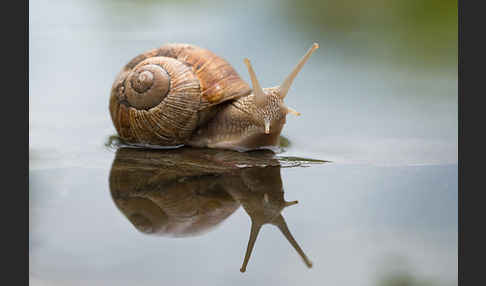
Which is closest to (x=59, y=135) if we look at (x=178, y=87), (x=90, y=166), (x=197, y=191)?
(x=90, y=166)

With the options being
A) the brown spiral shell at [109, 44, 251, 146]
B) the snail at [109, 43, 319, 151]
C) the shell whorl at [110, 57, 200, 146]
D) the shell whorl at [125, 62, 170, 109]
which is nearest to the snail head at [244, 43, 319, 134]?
the snail at [109, 43, 319, 151]

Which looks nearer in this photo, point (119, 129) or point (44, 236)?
point (44, 236)

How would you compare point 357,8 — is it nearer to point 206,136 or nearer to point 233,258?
point 206,136

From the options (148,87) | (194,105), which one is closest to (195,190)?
(194,105)

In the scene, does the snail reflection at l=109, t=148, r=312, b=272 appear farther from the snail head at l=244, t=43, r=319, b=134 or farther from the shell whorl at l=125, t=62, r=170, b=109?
the shell whorl at l=125, t=62, r=170, b=109

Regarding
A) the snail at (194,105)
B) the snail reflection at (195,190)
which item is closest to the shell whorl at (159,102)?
the snail at (194,105)
